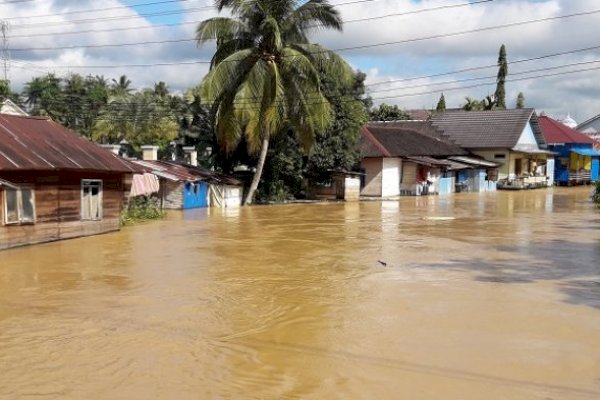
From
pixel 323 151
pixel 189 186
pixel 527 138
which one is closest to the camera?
pixel 189 186

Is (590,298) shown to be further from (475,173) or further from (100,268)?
(475,173)

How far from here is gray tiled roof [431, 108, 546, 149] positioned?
48812 mm

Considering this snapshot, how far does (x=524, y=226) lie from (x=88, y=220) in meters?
15.3

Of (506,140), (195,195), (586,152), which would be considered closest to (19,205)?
(195,195)

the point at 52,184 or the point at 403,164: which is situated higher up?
the point at 403,164

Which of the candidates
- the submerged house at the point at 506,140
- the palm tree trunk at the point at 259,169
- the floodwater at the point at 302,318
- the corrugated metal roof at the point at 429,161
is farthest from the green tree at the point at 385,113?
the floodwater at the point at 302,318

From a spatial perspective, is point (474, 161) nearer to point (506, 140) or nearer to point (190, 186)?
point (506, 140)

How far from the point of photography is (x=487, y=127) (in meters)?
50.8

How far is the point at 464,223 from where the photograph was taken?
2441 cm

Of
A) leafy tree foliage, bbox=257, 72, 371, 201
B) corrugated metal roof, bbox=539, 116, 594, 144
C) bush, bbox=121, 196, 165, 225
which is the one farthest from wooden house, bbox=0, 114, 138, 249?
corrugated metal roof, bbox=539, 116, 594, 144

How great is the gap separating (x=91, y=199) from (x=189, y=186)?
938 centimetres

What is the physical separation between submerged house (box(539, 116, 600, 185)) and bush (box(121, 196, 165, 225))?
40.7m

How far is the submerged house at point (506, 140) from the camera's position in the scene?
48.8m

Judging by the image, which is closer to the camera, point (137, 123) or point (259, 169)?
point (259, 169)
